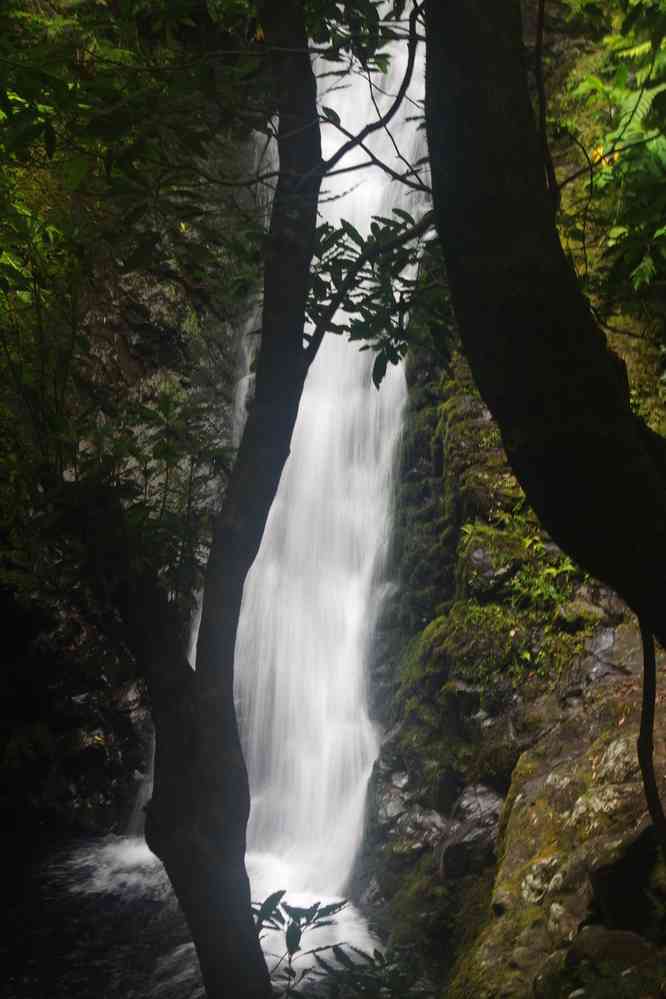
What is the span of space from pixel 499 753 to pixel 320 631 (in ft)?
13.9

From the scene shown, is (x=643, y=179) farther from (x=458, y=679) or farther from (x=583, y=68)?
(x=583, y=68)

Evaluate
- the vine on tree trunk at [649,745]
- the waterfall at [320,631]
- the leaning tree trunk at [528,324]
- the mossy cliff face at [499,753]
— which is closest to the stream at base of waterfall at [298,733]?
the waterfall at [320,631]

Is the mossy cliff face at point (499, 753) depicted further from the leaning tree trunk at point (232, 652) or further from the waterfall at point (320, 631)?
the leaning tree trunk at point (232, 652)

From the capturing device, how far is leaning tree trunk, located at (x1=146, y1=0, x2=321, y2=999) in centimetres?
227

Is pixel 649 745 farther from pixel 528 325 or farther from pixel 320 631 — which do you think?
pixel 320 631

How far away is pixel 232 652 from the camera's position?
2486 millimetres

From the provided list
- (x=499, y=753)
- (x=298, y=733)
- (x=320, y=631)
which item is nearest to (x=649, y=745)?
(x=499, y=753)

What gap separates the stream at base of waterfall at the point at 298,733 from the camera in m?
6.95

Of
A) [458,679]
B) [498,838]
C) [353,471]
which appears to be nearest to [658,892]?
[498,838]

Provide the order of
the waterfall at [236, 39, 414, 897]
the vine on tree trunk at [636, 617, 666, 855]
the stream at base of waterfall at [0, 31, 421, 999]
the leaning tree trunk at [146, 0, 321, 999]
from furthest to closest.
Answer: the waterfall at [236, 39, 414, 897] < the stream at base of waterfall at [0, 31, 421, 999] < the leaning tree trunk at [146, 0, 321, 999] < the vine on tree trunk at [636, 617, 666, 855]

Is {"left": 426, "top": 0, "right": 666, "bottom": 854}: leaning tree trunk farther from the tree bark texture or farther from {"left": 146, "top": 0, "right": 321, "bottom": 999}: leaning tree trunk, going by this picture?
{"left": 146, "top": 0, "right": 321, "bottom": 999}: leaning tree trunk

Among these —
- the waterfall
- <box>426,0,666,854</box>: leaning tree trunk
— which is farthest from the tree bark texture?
the waterfall

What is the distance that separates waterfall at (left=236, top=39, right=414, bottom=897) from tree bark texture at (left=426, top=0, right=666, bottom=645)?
240 inches

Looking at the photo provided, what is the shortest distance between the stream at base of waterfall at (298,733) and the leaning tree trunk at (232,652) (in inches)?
152
